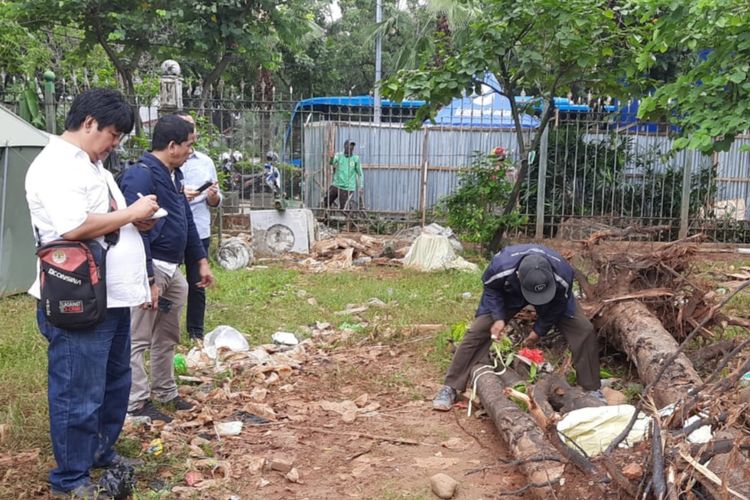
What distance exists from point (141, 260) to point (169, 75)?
802 cm

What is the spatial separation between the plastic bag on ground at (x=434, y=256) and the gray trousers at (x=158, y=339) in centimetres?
586

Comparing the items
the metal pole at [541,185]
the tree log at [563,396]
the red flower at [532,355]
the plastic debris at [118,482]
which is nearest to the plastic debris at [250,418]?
the plastic debris at [118,482]

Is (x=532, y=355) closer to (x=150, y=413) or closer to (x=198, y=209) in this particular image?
(x=150, y=413)

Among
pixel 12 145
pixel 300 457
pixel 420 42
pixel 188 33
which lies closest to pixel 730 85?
pixel 300 457

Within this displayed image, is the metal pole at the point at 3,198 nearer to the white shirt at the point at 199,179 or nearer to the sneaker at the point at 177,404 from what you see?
the white shirt at the point at 199,179

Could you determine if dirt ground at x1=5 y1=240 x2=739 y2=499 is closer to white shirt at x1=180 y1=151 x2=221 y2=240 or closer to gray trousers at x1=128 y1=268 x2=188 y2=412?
gray trousers at x1=128 y1=268 x2=188 y2=412

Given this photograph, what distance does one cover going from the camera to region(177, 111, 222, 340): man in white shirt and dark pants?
6184mm

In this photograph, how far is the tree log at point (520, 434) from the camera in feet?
11.0

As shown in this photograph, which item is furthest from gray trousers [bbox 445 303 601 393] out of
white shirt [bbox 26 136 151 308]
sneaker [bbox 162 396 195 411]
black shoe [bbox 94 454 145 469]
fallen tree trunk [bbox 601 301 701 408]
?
white shirt [bbox 26 136 151 308]

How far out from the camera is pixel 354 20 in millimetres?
29250

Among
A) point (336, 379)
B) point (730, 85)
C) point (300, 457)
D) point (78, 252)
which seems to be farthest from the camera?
point (730, 85)

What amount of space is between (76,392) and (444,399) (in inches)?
100

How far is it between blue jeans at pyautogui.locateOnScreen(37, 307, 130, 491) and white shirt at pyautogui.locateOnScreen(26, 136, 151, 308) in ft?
0.44

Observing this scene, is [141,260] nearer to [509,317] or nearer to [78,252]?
[78,252]
